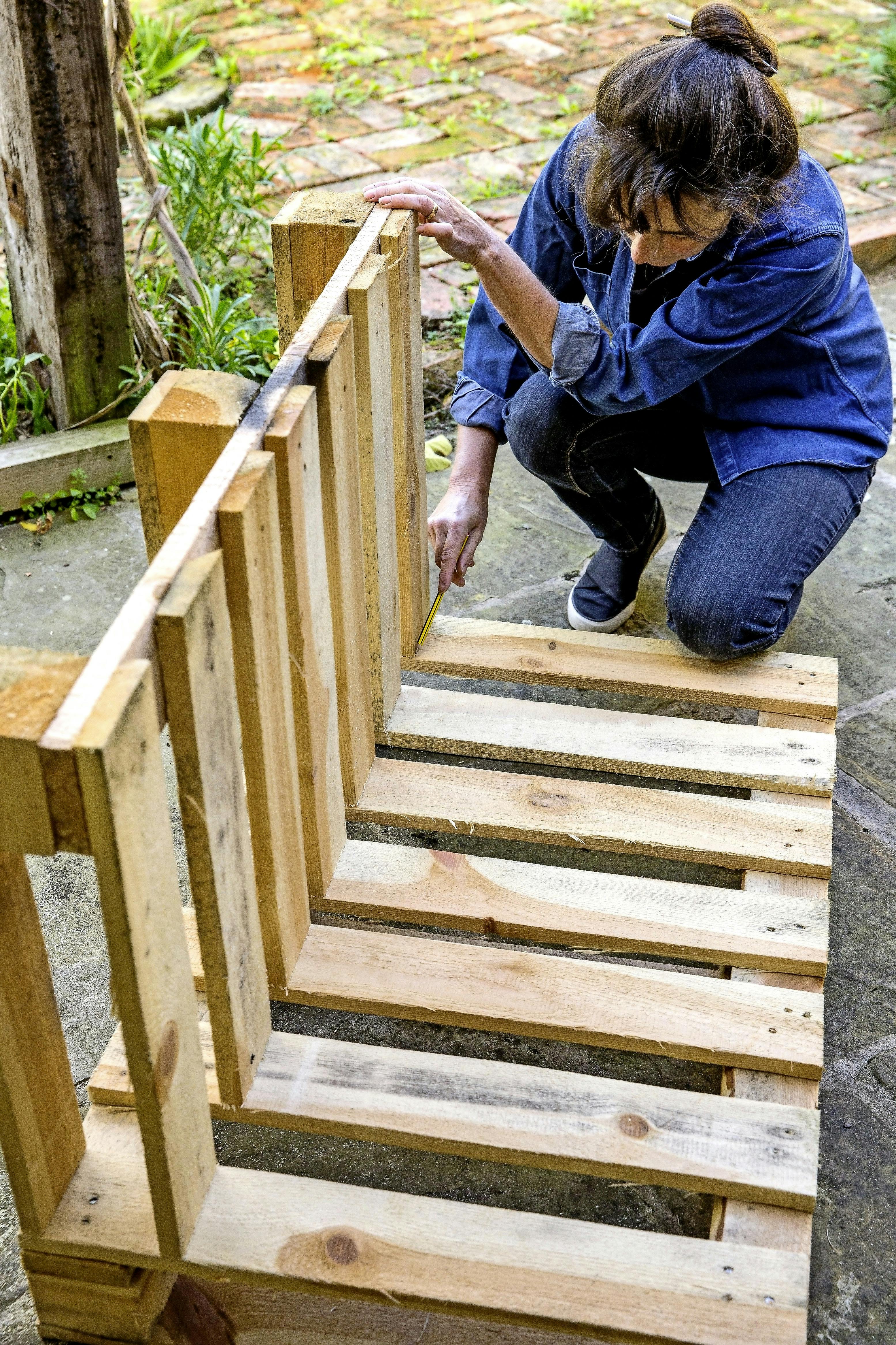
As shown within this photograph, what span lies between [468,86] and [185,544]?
4.43m

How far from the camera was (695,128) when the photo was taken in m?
1.73

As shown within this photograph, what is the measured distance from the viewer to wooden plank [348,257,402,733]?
1679 millimetres

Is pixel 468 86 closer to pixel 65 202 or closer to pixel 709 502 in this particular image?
pixel 65 202

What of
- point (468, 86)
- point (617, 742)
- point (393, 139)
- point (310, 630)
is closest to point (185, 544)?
point (310, 630)

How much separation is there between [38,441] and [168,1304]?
2.04 m

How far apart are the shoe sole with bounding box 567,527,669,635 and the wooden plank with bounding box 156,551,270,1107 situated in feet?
3.93

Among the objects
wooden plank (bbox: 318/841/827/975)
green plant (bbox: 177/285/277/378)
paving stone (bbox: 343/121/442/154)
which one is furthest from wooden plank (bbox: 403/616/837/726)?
paving stone (bbox: 343/121/442/154)

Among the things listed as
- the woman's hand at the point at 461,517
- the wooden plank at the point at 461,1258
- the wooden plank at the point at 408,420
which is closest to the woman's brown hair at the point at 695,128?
the wooden plank at the point at 408,420

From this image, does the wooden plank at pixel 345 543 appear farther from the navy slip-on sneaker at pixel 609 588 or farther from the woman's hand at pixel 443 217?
the navy slip-on sneaker at pixel 609 588

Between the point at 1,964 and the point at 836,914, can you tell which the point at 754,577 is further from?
the point at 1,964

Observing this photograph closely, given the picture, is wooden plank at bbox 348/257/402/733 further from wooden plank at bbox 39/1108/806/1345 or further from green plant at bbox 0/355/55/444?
green plant at bbox 0/355/55/444

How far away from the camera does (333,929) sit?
5.69 feet

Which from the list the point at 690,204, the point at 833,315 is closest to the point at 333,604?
the point at 690,204

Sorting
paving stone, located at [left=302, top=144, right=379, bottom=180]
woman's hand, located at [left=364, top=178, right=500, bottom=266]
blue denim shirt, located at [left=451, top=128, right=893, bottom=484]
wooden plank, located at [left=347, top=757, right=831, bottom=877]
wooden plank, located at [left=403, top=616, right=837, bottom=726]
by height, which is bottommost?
wooden plank, located at [left=347, top=757, right=831, bottom=877]
